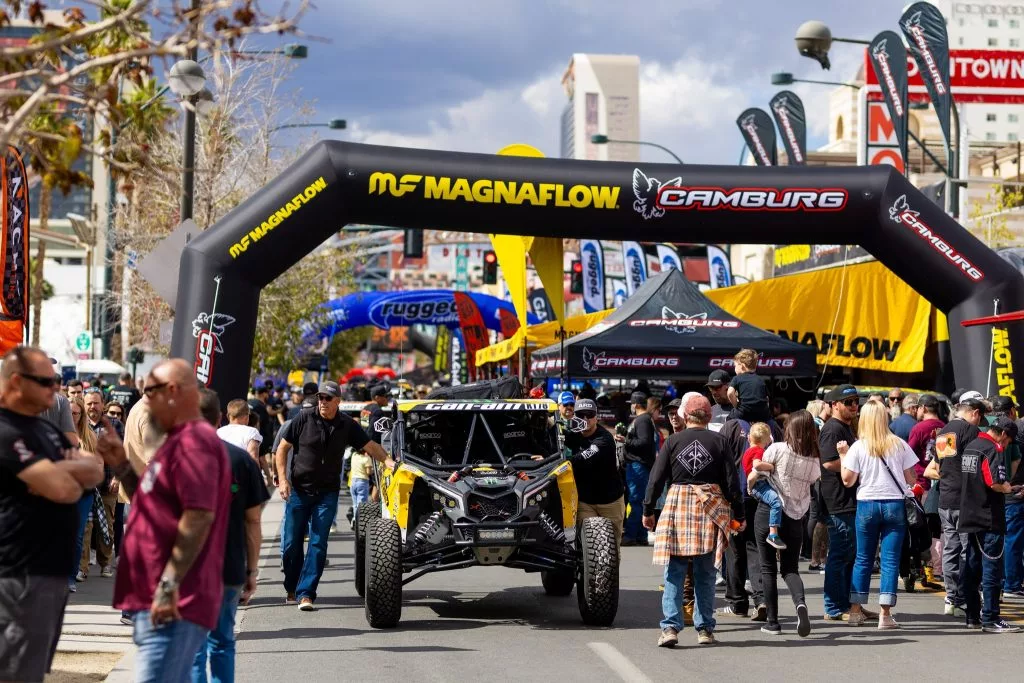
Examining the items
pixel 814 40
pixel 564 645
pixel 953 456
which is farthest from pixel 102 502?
pixel 814 40

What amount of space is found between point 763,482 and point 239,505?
5.30 metres

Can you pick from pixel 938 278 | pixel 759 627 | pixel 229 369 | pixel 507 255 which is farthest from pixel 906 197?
pixel 229 369

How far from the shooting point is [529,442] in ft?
40.7

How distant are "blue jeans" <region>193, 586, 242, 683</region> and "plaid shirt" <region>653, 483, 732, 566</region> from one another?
12.3ft

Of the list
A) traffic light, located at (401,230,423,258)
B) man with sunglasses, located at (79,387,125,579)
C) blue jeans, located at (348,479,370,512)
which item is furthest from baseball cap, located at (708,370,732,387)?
traffic light, located at (401,230,423,258)

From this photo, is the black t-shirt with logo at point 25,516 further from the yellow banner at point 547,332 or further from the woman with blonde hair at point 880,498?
the yellow banner at point 547,332

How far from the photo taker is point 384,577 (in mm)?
10961

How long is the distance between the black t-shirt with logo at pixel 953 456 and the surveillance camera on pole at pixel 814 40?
1143cm

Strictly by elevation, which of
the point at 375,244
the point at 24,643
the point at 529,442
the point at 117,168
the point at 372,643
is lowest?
the point at 372,643

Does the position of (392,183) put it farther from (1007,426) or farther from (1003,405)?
(1007,426)

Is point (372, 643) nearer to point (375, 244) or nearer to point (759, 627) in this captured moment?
point (759, 627)

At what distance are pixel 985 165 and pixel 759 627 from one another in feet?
162

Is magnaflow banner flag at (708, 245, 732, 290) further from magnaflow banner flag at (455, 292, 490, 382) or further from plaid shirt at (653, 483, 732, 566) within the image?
plaid shirt at (653, 483, 732, 566)

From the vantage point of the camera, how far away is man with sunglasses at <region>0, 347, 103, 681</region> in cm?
578
